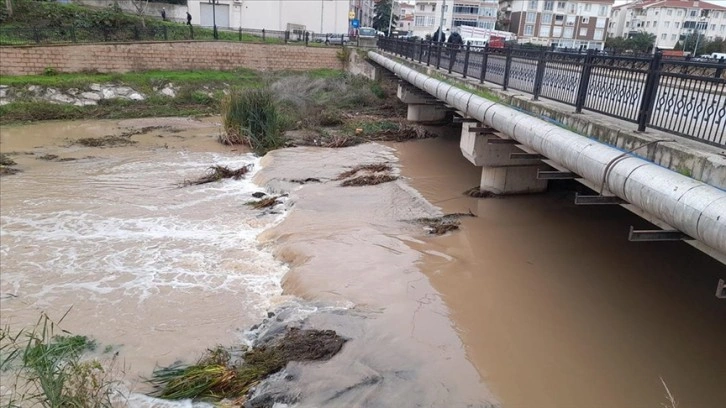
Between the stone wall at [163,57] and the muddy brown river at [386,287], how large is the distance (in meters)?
13.9

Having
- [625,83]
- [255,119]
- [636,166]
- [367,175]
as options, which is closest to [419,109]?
[255,119]

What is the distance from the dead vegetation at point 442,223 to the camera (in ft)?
32.4

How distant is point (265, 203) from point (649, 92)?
8029 mm

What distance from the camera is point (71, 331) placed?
6852 millimetres

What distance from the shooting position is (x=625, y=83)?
6328 mm

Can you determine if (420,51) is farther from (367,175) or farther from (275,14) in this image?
(275,14)

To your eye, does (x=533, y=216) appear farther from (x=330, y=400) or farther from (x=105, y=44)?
(x=105, y=44)

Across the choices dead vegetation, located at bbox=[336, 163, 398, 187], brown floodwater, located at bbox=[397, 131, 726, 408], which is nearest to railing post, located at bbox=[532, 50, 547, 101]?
brown floodwater, located at bbox=[397, 131, 726, 408]

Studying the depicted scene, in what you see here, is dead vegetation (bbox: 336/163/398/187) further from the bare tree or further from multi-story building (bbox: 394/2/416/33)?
multi-story building (bbox: 394/2/416/33)

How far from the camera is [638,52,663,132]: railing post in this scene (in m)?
5.48

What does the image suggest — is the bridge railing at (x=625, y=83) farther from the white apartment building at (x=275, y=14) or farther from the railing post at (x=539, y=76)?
the white apartment building at (x=275, y=14)

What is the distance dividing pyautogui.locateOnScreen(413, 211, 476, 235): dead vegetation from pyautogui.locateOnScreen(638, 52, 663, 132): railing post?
15.0 feet

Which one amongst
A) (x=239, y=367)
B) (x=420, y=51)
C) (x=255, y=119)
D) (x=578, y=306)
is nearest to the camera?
(x=239, y=367)

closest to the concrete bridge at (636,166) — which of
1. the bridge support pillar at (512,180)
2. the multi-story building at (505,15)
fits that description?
the bridge support pillar at (512,180)
